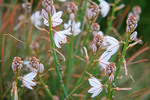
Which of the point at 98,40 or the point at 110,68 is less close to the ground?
the point at 98,40

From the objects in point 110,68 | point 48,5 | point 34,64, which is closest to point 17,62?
point 34,64

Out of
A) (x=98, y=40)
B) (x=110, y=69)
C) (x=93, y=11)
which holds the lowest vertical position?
(x=110, y=69)

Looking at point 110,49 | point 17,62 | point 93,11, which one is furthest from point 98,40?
point 17,62

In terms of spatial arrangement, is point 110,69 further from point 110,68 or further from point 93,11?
point 93,11

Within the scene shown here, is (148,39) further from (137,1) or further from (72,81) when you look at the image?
(72,81)

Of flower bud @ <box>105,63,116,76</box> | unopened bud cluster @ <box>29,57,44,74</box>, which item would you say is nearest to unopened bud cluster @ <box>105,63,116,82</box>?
flower bud @ <box>105,63,116,76</box>

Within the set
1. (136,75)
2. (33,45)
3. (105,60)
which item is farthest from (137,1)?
(105,60)

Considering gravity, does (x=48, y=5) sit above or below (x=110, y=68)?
above

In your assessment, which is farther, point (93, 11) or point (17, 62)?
point (93, 11)

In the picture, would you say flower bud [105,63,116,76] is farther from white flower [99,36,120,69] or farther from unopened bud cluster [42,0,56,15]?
unopened bud cluster [42,0,56,15]

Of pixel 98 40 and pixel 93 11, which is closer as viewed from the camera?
pixel 98 40

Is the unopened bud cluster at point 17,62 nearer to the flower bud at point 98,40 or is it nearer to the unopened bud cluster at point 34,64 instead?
the unopened bud cluster at point 34,64
